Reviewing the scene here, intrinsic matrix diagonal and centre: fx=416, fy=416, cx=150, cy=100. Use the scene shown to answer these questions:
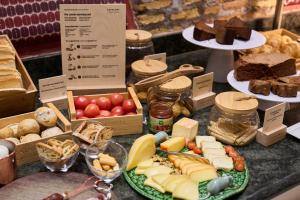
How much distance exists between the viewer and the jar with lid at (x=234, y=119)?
1.30 meters

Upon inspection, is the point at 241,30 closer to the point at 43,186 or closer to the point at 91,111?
the point at 91,111

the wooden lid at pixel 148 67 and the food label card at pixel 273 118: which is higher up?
the wooden lid at pixel 148 67

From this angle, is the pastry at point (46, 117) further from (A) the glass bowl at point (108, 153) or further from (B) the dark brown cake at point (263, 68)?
(B) the dark brown cake at point (263, 68)

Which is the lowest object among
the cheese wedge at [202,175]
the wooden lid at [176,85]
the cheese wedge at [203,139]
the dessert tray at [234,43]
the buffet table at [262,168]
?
the buffet table at [262,168]

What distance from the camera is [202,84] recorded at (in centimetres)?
150

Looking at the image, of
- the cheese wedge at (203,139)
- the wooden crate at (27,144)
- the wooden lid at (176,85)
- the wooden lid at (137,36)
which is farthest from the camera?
the wooden lid at (137,36)

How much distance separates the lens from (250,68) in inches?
59.2

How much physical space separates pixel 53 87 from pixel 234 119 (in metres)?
0.62

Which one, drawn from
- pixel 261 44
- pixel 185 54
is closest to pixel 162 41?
pixel 185 54

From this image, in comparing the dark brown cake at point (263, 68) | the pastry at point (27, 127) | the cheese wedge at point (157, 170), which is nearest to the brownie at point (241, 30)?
the dark brown cake at point (263, 68)

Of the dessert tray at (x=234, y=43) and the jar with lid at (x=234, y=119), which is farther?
the dessert tray at (x=234, y=43)

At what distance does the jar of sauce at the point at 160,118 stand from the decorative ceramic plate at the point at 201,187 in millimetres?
216

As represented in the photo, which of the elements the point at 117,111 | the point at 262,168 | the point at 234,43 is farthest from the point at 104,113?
the point at 234,43

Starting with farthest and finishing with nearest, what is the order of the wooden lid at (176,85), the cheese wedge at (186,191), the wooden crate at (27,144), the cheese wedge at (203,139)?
the wooden lid at (176,85), the cheese wedge at (203,139), the wooden crate at (27,144), the cheese wedge at (186,191)
